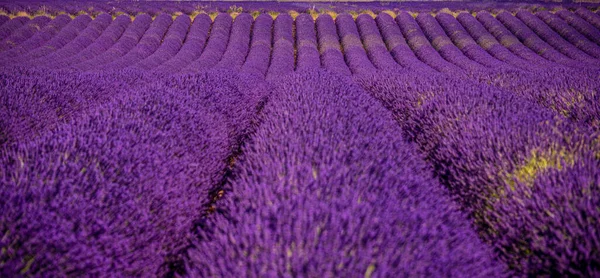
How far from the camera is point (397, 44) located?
1491 cm

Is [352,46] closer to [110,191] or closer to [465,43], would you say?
[465,43]

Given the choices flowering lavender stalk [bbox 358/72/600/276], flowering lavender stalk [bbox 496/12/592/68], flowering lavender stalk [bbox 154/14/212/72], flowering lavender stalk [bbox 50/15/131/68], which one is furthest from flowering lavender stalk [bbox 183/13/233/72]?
flowering lavender stalk [bbox 496/12/592/68]

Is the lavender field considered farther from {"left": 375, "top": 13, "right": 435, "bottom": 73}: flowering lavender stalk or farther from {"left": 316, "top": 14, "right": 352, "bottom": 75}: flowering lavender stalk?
{"left": 375, "top": 13, "right": 435, "bottom": 73}: flowering lavender stalk

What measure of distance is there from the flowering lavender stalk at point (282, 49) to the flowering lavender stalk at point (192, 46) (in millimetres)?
3261

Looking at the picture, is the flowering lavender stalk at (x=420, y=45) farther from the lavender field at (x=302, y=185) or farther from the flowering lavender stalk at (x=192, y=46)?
the flowering lavender stalk at (x=192, y=46)

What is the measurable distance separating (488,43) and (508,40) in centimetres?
129

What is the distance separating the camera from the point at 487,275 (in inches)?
54.0

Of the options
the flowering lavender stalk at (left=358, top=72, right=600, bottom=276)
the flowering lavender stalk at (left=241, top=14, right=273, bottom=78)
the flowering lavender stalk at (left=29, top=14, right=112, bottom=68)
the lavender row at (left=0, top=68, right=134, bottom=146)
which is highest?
the flowering lavender stalk at (left=358, top=72, right=600, bottom=276)

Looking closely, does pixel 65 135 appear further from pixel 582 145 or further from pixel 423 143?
Answer: pixel 582 145

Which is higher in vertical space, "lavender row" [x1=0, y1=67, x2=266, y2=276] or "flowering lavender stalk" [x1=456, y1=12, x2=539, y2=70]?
"lavender row" [x1=0, y1=67, x2=266, y2=276]

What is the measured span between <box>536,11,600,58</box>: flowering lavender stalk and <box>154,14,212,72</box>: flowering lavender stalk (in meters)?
17.0

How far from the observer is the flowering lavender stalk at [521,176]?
4.81ft

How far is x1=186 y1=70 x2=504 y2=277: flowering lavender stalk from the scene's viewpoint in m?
1.16

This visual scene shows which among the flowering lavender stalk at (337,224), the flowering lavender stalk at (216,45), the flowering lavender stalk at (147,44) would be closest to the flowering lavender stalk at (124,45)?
the flowering lavender stalk at (147,44)
